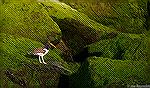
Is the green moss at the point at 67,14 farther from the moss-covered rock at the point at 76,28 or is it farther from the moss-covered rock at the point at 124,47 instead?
the moss-covered rock at the point at 124,47

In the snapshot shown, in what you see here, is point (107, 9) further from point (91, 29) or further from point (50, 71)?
point (50, 71)

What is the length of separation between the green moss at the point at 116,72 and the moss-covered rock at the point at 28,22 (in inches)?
38.1

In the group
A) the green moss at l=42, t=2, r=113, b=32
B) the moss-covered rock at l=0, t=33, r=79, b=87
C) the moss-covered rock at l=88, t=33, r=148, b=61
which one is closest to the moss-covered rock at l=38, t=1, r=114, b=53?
the green moss at l=42, t=2, r=113, b=32

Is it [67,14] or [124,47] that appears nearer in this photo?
[124,47]

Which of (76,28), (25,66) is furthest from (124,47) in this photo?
(25,66)

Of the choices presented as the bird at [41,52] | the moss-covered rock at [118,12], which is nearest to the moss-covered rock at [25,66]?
the bird at [41,52]

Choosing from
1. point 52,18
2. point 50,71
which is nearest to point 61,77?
point 50,71

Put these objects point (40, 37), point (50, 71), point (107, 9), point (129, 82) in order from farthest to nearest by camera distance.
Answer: point (107, 9)
point (40, 37)
point (50, 71)
point (129, 82)

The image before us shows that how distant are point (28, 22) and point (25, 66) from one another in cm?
70

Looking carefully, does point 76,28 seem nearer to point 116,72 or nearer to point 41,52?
point 41,52

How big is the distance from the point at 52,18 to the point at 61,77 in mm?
945

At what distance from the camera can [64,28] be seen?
15.9 feet

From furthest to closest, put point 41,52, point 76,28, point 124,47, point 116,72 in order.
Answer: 1. point 76,28
2. point 41,52
3. point 124,47
4. point 116,72

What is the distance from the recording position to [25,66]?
445 cm
